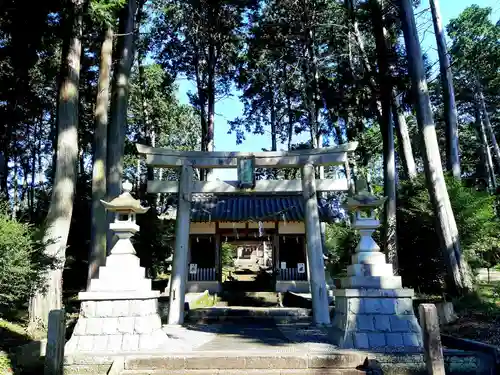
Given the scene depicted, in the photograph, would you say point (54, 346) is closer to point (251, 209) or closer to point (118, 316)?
point (118, 316)

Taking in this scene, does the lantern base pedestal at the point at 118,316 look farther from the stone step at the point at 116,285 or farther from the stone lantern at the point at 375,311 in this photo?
the stone lantern at the point at 375,311

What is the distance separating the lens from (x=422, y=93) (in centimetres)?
945

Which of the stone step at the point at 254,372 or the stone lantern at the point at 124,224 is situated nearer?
the stone step at the point at 254,372

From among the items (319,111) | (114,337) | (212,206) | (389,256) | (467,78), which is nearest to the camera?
(114,337)

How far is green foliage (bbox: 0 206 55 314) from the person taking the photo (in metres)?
5.88

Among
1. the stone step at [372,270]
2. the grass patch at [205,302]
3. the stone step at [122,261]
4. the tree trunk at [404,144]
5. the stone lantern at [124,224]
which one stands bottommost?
the grass patch at [205,302]

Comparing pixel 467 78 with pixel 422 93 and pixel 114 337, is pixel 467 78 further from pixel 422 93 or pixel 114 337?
pixel 114 337

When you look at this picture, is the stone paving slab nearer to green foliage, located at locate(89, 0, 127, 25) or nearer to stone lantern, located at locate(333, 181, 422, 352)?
stone lantern, located at locate(333, 181, 422, 352)

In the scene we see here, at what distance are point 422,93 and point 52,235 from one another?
28.6 feet

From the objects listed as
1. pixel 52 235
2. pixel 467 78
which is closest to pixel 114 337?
pixel 52 235

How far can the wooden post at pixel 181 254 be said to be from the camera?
921 cm

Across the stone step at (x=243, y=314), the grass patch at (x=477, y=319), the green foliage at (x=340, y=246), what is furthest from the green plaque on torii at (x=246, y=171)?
the grass patch at (x=477, y=319)

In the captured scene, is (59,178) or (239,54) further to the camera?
(239,54)

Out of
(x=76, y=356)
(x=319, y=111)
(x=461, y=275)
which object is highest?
(x=319, y=111)
